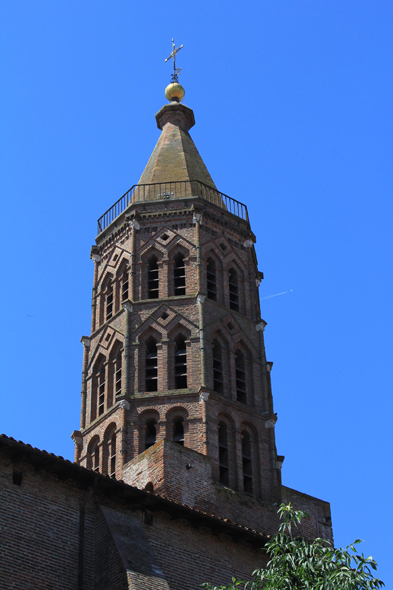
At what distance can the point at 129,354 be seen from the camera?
37625 millimetres

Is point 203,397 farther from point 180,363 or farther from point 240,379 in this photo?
point 240,379

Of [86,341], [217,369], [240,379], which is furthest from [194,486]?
[86,341]

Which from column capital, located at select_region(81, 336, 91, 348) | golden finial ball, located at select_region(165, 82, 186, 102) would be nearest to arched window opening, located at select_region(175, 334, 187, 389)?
column capital, located at select_region(81, 336, 91, 348)

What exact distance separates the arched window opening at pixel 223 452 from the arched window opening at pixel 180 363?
7.04ft

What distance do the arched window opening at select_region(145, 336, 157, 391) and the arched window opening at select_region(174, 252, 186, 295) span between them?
2571 millimetres

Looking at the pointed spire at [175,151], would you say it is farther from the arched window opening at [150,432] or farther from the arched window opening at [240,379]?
the arched window opening at [150,432]

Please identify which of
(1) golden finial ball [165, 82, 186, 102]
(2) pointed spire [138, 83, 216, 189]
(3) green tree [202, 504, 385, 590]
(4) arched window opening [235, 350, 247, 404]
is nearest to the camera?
(3) green tree [202, 504, 385, 590]

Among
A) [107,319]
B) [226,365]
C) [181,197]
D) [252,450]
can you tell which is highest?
[181,197]

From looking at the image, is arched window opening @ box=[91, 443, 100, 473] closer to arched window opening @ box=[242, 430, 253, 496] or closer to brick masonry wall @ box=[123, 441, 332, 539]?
brick masonry wall @ box=[123, 441, 332, 539]

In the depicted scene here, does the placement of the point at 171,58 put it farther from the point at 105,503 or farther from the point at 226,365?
the point at 105,503

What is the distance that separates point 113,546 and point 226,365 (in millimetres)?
16926

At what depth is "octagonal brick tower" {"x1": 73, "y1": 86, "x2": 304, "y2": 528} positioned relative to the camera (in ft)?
113

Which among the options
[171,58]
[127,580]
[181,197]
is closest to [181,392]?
[181,197]

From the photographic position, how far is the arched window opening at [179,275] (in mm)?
39594
